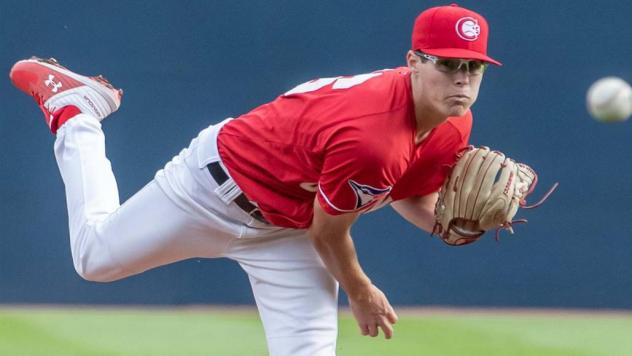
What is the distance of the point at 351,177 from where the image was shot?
3.66 m

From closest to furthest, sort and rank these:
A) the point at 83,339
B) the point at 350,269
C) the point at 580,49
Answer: the point at 350,269 < the point at 83,339 < the point at 580,49

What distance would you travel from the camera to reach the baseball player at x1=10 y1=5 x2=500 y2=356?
3.71 meters

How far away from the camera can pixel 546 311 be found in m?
6.91

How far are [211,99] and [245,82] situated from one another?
230 mm

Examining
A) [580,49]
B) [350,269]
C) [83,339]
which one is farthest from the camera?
[580,49]

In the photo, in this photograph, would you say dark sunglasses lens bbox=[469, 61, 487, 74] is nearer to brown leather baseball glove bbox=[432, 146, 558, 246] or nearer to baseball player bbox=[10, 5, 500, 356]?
baseball player bbox=[10, 5, 500, 356]

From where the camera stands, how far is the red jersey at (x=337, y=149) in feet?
12.0

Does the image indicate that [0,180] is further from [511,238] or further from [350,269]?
[350,269]

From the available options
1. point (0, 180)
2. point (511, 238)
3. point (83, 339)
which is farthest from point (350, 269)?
point (0, 180)

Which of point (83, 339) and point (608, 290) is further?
point (608, 290)

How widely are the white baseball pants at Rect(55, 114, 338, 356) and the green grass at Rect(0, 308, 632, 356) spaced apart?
1579 millimetres

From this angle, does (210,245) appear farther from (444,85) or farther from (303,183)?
(444,85)

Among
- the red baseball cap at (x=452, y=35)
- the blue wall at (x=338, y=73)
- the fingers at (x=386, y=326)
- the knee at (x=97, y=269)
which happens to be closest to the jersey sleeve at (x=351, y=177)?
the red baseball cap at (x=452, y=35)

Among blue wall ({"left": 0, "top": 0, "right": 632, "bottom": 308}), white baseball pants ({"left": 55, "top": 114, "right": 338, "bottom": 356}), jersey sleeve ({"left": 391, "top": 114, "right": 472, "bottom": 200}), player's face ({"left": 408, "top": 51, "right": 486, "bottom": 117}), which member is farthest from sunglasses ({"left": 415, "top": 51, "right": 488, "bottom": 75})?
blue wall ({"left": 0, "top": 0, "right": 632, "bottom": 308})
